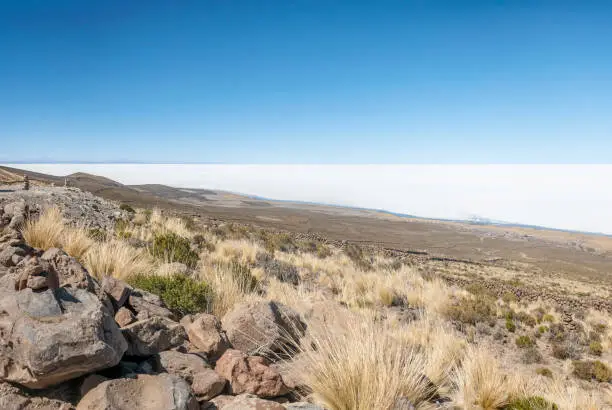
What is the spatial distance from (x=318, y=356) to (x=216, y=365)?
999 mm

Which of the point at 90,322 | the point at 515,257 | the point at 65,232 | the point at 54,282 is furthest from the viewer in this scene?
the point at 515,257

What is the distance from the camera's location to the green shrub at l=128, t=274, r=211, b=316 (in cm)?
493

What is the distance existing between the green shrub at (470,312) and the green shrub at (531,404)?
6613 mm

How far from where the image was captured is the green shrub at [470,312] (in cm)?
1096

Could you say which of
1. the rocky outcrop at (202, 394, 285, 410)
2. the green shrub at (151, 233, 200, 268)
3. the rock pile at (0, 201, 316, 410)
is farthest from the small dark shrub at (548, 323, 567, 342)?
the rocky outcrop at (202, 394, 285, 410)

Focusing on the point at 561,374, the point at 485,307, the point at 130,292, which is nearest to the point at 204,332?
the point at 130,292

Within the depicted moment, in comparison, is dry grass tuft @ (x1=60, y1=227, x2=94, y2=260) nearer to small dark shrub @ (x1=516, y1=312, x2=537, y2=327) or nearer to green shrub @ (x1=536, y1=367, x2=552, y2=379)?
green shrub @ (x1=536, y1=367, x2=552, y2=379)

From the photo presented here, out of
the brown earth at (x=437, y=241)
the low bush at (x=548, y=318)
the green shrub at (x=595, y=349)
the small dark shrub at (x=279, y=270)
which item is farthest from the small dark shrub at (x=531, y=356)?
the brown earth at (x=437, y=241)

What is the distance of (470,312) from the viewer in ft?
36.9

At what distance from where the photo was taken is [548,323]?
1262 cm

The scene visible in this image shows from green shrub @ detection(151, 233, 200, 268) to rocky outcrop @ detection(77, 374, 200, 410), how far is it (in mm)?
6236

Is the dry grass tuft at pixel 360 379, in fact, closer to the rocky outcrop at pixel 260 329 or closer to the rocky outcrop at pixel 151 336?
the rocky outcrop at pixel 260 329

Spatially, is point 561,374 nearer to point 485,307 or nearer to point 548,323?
point 485,307

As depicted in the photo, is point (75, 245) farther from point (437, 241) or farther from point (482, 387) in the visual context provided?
point (437, 241)
